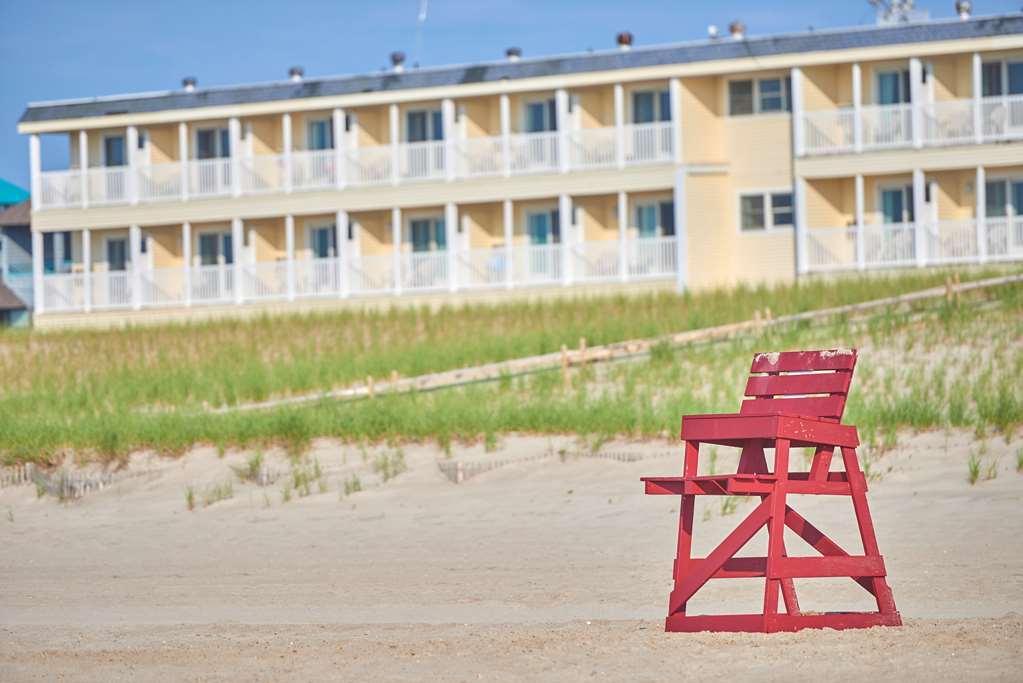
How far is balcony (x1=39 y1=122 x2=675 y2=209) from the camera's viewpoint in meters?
41.1

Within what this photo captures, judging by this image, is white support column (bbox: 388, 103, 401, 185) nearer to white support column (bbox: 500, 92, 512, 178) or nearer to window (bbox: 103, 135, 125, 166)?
white support column (bbox: 500, 92, 512, 178)

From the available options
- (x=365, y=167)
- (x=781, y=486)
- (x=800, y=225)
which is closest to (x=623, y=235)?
(x=800, y=225)

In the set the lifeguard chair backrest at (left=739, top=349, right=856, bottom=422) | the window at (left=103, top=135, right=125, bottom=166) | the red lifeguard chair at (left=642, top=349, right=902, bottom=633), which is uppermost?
the window at (left=103, top=135, right=125, bottom=166)

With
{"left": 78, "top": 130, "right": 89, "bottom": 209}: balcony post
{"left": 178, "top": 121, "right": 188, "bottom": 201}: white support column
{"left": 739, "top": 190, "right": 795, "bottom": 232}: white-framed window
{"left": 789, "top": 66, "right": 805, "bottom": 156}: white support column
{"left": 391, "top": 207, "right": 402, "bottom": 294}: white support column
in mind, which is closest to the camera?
{"left": 789, "top": 66, "right": 805, "bottom": 156}: white support column

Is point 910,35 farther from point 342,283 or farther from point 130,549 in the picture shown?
point 130,549

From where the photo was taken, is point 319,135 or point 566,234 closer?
point 566,234

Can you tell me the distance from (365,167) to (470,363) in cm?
1864

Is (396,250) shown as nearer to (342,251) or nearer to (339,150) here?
(342,251)

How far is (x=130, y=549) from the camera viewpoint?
14.9 meters

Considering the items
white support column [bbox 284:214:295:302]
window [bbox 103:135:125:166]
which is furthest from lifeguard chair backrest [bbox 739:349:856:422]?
window [bbox 103:135:125:166]

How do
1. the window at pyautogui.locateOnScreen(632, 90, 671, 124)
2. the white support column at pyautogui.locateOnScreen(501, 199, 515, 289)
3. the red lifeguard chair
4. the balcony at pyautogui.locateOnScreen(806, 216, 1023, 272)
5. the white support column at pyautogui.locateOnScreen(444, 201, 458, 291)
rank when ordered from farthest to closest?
the window at pyautogui.locateOnScreen(632, 90, 671, 124)
the white support column at pyautogui.locateOnScreen(444, 201, 458, 291)
the white support column at pyautogui.locateOnScreen(501, 199, 515, 289)
the balcony at pyautogui.locateOnScreen(806, 216, 1023, 272)
the red lifeguard chair

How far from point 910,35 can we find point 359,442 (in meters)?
24.2

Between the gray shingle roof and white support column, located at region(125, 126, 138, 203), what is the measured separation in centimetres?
69

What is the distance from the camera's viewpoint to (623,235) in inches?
1585
